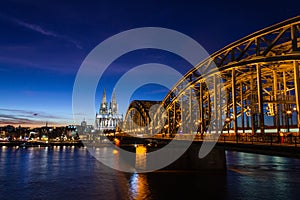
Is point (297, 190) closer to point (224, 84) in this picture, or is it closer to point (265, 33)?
point (265, 33)

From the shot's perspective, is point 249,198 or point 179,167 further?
point 179,167

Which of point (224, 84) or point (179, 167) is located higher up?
point (224, 84)

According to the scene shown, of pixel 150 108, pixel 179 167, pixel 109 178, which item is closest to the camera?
pixel 109 178

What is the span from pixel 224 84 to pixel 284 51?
63.0 feet

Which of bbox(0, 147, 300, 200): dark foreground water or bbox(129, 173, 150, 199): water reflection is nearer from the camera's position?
bbox(0, 147, 300, 200): dark foreground water

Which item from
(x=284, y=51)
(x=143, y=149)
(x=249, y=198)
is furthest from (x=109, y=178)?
(x=284, y=51)

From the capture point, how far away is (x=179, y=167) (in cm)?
4428

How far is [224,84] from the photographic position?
6150 cm

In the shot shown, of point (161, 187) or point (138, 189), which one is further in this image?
point (161, 187)

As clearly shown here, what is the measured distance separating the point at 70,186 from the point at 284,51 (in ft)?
127

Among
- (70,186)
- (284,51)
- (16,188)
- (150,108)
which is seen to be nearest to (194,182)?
(70,186)

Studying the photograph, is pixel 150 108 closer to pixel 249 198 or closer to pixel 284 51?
pixel 284 51

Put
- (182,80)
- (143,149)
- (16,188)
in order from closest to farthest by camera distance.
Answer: (16,188) < (143,149) < (182,80)

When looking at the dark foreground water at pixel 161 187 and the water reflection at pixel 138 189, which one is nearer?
the dark foreground water at pixel 161 187
